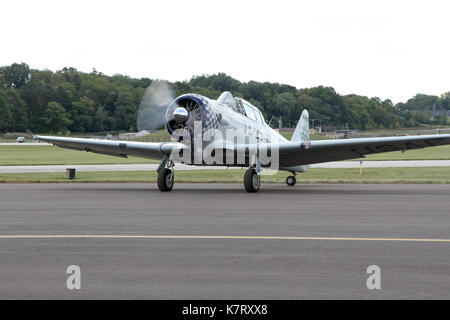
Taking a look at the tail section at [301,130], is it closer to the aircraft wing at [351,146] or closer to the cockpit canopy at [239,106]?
the cockpit canopy at [239,106]

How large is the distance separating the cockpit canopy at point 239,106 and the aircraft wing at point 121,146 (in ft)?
7.39

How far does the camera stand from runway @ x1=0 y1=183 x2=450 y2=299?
17.9ft

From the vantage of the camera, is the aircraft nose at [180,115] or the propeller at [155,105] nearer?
the aircraft nose at [180,115]

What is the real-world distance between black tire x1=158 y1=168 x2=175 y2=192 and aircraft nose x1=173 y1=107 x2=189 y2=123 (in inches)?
71.5

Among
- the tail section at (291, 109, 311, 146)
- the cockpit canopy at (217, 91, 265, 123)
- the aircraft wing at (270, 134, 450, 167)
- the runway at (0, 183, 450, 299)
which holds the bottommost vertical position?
the runway at (0, 183, 450, 299)

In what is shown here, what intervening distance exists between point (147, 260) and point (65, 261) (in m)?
0.93

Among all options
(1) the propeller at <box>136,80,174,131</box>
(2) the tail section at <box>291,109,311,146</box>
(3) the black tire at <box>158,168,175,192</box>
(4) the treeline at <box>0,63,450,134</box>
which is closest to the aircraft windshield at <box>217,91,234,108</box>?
(1) the propeller at <box>136,80,174,131</box>

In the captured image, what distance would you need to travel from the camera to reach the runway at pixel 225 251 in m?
5.46

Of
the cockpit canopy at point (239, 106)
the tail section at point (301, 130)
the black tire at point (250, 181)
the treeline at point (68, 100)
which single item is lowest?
the black tire at point (250, 181)

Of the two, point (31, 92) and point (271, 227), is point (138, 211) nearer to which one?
point (271, 227)

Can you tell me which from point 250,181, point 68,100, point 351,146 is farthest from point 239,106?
point 68,100

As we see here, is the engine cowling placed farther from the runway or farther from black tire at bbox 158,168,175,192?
the runway

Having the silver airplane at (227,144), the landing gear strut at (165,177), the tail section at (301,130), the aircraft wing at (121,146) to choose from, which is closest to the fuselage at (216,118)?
the silver airplane at (227,144)

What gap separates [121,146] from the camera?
20812 mm
